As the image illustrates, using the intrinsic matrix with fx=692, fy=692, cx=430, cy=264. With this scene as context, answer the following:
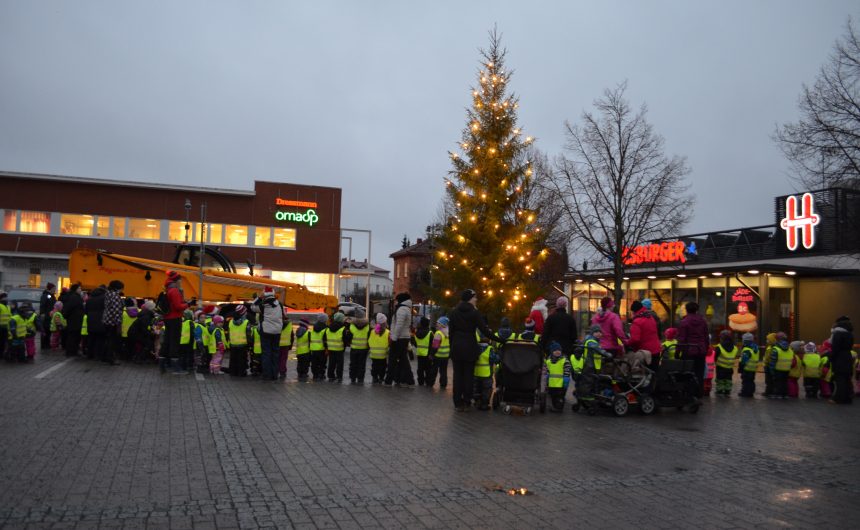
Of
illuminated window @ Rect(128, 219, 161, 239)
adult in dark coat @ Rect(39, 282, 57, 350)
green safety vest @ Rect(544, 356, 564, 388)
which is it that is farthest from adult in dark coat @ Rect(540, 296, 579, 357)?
illuminated window @ Rect(128, 219, 161, 239)

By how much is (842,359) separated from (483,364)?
816 centimetres

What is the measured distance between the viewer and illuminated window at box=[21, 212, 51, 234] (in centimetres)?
4191

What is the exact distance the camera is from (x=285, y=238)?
46.2 m

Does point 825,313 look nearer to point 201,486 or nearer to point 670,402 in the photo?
point 670,402

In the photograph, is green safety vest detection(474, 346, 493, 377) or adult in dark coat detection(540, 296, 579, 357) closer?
green safety vest detection(474, 346, 493, 377)

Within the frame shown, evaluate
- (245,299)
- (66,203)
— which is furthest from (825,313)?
(66,203)

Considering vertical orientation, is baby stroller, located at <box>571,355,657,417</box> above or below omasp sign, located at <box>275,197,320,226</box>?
below

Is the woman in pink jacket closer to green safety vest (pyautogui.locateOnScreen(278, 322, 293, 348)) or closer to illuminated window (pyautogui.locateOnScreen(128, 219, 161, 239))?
green safety vest (pyautogui.locateOnScreen(278, 322, 293, 348))

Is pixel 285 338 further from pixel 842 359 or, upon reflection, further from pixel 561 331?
pixel 842 359

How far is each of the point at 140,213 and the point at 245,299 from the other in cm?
2265

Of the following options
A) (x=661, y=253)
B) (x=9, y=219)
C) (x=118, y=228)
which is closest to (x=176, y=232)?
(x=118, y=228)

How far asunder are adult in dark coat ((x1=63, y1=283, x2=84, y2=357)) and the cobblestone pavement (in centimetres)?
543

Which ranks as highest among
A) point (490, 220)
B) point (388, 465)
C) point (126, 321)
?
point (490, 220)

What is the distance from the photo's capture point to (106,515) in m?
5.38
